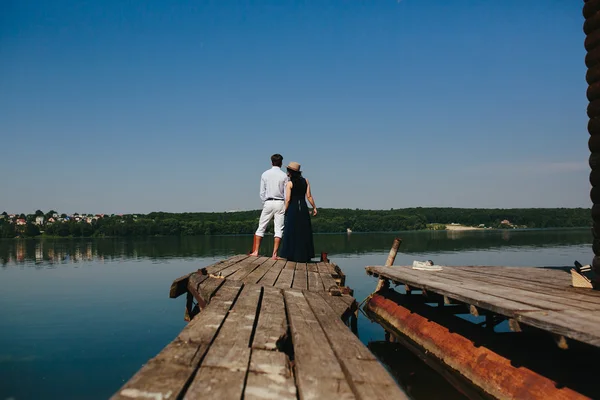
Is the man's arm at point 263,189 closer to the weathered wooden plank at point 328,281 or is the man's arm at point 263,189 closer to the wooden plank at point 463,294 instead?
the weathered wooden plank at point 328,281

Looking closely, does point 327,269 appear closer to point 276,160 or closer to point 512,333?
point 276,160

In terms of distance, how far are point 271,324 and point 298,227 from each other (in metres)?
6.45

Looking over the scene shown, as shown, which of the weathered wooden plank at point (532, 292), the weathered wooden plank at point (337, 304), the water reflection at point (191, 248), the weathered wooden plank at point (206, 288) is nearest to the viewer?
the weathered wooden plank at point (532, 292)

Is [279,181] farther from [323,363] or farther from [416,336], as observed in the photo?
[323,363]

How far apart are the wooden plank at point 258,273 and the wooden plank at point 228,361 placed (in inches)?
105

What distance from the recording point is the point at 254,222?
8700 cm

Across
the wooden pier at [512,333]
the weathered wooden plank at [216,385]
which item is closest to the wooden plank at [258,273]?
the wooden pier at [512,333]

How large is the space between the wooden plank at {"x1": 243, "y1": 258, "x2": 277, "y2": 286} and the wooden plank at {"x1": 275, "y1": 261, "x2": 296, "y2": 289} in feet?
0.97

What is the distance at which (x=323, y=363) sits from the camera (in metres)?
3.11

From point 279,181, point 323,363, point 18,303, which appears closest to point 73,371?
point 279,181

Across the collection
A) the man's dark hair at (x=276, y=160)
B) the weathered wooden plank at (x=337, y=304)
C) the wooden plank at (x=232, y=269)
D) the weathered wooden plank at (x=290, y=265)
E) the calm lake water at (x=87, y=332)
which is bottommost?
the calm lake water at (x=87, y=332)

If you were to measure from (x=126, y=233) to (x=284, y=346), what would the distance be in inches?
3497

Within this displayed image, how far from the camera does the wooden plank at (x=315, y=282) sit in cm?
708

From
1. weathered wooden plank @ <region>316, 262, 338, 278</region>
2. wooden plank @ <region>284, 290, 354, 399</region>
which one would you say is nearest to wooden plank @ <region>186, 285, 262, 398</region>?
wooden plank @ <region>284, 290, 354, 399</region>
